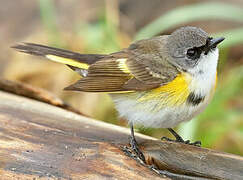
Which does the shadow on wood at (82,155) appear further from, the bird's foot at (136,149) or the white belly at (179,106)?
the white belly at (179,106)

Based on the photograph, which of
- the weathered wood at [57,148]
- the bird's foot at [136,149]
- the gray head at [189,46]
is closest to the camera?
the weathered wood at [57,148]

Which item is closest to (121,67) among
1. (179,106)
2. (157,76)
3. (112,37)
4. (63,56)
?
(157,76)

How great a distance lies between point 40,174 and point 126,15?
5.10m

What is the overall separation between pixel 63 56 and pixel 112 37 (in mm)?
2052

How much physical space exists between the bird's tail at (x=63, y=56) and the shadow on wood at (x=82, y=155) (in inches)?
20.3

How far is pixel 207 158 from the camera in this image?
332 centimetres

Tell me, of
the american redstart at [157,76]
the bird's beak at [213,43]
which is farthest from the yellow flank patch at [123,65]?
the bird's beak at [213,43]

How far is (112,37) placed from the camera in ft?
19.7

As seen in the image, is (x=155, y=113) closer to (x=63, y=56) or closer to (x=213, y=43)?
(x=213, y=43)

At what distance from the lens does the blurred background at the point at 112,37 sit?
5.23 meters

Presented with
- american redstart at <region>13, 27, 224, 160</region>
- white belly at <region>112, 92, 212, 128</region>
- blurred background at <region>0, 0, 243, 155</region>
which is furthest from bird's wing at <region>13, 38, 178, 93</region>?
blurred background at <region>0, 0, 243, 155</region>

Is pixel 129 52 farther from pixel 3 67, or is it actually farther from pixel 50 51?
pixel 3 67

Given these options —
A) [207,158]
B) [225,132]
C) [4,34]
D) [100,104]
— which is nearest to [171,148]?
[207,158]

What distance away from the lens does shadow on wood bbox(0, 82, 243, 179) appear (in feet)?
9.80
